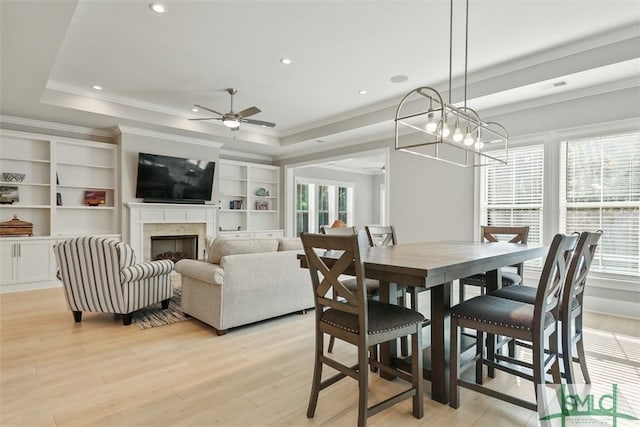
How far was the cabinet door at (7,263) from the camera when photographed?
4.88 metres

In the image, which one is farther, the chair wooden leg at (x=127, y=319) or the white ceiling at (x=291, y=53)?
the chair wooden leg at (x=127, y=319)

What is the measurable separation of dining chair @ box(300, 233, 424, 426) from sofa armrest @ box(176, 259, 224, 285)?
1.47 meters

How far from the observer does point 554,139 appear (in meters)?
4.27

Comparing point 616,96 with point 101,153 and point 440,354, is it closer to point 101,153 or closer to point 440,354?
point 440,354

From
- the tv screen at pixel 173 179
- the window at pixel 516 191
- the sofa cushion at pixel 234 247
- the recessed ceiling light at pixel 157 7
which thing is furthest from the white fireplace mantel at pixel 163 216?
the window at pixel 516 191

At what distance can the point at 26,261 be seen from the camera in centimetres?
505

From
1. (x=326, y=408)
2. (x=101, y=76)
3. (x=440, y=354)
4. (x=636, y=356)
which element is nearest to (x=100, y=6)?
(x=101, y=76)

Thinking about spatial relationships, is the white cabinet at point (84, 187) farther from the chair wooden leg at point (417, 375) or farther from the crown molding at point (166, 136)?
the chair wooden leg at point (417, 375)

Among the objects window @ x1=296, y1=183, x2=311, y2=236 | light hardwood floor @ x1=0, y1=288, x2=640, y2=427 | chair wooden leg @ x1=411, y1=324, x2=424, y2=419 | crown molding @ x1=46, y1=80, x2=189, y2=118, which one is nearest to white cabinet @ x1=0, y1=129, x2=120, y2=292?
crown molding @ x1=46, y1=80, x2=189, y2=118

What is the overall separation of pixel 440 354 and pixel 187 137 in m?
5.83

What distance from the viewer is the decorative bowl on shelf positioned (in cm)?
511

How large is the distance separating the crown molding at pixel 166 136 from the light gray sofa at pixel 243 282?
3.29 meters

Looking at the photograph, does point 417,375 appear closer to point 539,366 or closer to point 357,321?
point 357,321

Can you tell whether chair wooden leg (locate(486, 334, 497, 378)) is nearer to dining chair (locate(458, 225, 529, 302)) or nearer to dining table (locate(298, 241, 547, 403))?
dining table (locate(298, 241, 547, 403))
